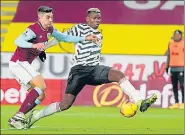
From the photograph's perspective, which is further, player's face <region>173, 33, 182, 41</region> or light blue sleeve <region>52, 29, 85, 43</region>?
player's face <region>173, 33, 182, 41</region>

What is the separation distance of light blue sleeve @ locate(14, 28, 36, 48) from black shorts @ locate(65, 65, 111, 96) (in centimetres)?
103

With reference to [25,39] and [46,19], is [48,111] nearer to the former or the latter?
[25,39]

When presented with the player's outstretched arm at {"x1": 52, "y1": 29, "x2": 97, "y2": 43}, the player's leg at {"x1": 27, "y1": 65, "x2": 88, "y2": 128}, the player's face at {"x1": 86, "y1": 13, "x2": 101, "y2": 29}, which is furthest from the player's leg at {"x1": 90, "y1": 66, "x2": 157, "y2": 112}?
the player's face at {"x1": 86, "y1": 13, "x2": 101, "y2": 29}

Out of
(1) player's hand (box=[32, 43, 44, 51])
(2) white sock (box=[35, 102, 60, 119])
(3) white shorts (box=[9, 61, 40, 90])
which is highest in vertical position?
(1) player's hand (box=[32, 43, 44, 51])

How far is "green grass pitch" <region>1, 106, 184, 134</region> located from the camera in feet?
41.5

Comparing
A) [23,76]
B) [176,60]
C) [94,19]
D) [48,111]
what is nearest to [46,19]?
[94,19]

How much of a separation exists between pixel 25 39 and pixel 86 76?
127 cm

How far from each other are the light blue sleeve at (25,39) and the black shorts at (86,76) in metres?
1.03

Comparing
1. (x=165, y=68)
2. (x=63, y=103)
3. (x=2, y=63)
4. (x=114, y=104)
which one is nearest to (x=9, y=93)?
(x=2, y=63)

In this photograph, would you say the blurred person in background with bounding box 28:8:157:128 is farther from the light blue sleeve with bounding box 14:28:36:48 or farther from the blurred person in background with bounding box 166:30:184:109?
the blurred person in background with bounding box 166:30:184:109

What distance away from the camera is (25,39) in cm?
961

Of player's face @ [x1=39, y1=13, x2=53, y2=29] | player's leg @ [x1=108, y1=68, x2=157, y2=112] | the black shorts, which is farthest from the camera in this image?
the black shorts

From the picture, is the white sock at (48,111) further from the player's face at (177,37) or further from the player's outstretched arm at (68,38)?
the player's face at (177,37)

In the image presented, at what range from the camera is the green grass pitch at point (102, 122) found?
1266 centimetres
